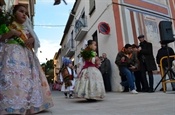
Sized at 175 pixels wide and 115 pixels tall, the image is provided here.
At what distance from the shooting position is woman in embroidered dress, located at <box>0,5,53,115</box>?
269 centimetres

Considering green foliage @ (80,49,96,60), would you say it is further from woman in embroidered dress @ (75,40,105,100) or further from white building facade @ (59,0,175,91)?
white building facade @ (59,0,175,91)

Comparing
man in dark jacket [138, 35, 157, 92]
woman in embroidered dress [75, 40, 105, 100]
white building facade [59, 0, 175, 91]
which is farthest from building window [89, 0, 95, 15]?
woman in embroidered dress [75, 40, 105, 100]

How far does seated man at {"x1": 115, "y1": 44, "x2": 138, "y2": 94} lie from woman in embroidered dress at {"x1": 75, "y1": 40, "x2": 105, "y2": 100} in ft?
6.78

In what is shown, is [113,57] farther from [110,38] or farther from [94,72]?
[94,72]

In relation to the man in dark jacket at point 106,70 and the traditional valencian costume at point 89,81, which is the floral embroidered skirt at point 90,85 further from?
the man in dark jacket at point 106,70

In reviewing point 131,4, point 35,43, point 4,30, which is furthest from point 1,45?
point 131,4

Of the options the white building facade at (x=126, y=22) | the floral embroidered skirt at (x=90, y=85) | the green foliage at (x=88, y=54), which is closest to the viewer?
the floral embroidered skirt at (x=90, y=85)

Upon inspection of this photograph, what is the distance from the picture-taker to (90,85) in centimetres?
458

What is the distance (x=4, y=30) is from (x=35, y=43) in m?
0.51

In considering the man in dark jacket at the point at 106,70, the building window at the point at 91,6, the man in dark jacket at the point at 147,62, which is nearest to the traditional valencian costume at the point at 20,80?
the man in dark jacket at the point at 147,62

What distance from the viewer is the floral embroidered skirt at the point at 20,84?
2.66 m

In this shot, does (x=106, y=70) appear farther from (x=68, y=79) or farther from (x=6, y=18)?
(x=6, y=18)

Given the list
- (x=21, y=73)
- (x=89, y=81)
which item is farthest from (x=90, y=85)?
(x=21, y=73)

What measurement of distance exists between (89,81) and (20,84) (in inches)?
81.3
